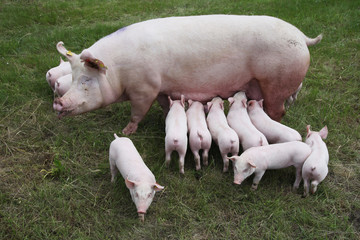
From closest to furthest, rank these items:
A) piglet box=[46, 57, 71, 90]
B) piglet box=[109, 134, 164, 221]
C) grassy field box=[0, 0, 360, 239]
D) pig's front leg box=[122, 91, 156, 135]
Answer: piglet box=[109, 134, 164, 221]
grassy field box=[0, 0, 360, 239]
pig's front leg box=[122, 91, 156, 135]
piglet box=[46, 57, 71, 90]

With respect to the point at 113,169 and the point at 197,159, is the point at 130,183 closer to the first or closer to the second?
the point at 113,169

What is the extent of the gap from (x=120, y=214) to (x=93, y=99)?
4.25 feet

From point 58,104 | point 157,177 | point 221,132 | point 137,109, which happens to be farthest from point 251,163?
point 58,104

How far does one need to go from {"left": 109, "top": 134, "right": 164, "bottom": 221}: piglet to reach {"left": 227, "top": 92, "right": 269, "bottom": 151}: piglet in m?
1.00

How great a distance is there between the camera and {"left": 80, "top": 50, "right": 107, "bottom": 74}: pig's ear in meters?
3.35

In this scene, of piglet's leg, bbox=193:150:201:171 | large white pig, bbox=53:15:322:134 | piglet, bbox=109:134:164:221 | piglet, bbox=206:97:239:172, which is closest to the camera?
piglet, bbox=109:134:164:221

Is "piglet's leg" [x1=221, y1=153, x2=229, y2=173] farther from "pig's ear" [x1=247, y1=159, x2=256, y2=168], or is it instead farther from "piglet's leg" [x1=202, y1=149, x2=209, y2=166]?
"pig's ear" [x1=247, y1=159, x2=256, y2=168]

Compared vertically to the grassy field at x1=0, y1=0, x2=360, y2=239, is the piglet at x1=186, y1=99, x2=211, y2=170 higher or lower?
higher

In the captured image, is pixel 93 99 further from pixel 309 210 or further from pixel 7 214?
pixel 309 210

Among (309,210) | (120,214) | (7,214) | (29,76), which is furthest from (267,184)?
(29,76)

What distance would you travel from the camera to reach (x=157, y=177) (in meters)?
3.29

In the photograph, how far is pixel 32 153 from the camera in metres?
3.67

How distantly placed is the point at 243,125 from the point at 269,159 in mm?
497

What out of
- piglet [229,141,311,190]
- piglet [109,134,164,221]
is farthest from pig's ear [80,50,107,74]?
piglet [229,141,311,190]
